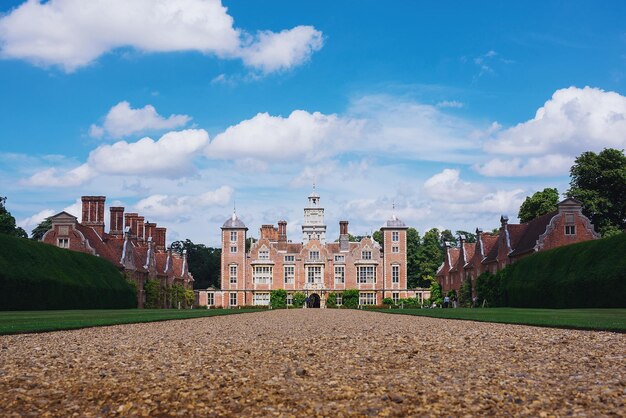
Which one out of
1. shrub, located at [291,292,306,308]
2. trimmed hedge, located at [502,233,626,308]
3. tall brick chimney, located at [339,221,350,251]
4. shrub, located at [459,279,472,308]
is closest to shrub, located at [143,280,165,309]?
shrub, located at [291,292,306,308]

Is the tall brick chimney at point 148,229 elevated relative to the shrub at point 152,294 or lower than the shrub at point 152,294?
elevated

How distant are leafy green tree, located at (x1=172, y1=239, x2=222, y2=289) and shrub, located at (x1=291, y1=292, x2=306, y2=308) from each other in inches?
907

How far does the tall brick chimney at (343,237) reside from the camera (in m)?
72.2

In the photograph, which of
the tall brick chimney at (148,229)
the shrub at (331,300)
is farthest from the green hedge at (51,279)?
the shrub at (331,300)

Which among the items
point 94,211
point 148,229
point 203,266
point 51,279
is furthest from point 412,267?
point 51,279

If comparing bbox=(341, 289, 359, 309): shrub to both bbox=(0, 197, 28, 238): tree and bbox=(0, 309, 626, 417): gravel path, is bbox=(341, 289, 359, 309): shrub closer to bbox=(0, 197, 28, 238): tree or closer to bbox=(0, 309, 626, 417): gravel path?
bbox=(0, 197, 28, 238): tree

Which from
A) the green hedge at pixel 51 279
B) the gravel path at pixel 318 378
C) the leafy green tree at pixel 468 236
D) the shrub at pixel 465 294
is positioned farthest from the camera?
the leafy green tree at pixel 468 236

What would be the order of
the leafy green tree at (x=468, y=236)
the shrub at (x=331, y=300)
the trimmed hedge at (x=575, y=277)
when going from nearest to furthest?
the trimmed hedge at (x=575, y=277), the shrub at (x=331, y=300), the leafy green tree at (x=468, y=236)

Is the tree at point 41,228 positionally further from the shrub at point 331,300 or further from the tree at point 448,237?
the tree at point 448,237

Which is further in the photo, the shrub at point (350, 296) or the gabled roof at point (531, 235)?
the shrub at point (350, 296)

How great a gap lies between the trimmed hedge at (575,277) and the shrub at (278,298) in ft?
106

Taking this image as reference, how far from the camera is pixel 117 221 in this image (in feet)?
196

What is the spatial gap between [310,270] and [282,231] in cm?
573

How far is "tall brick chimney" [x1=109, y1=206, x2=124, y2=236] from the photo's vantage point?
2328 inches
